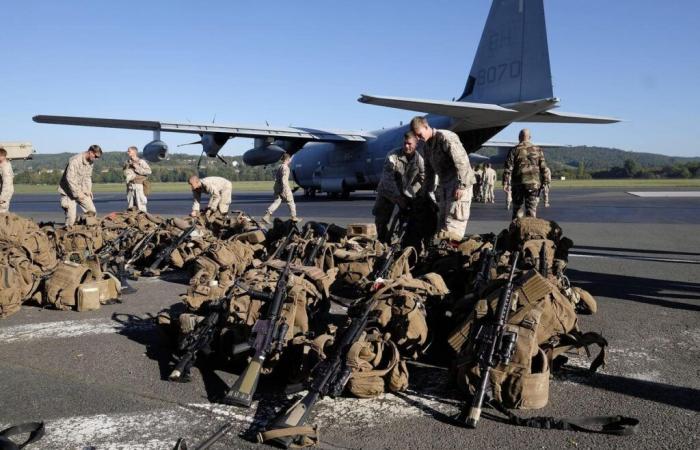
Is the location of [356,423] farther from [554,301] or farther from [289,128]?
[289,128]

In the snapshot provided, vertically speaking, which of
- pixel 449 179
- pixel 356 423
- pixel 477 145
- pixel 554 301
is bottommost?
pixel 356 423

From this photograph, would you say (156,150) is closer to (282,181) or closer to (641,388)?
(282,181)

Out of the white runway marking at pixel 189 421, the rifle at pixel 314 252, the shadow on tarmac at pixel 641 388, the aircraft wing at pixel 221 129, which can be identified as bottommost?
the white runway marking at pixel 189 421

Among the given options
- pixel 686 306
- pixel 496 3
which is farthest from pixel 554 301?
pixel 496 3

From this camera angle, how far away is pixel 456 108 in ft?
61.5

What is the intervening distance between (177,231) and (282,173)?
638 centimetres

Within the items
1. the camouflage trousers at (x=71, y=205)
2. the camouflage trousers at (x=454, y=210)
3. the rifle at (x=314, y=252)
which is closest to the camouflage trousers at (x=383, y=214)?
the camouflage trousers at (x=454, y=210)

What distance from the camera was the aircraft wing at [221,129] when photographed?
2269 cm

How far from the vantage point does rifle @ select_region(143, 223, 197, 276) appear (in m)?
8.91

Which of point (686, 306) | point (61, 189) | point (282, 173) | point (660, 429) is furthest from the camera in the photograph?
point (282, 173)

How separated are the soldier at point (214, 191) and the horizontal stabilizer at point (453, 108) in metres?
6.41

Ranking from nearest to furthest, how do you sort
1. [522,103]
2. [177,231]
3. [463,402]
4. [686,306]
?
[463,402] → [686,306] → [177,231] → [522,103]

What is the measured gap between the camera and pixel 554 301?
14.9 feet

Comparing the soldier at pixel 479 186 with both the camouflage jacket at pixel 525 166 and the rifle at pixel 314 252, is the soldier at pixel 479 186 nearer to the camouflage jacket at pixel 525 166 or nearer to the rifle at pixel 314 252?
the camouflage jacket at pixel 525 166
